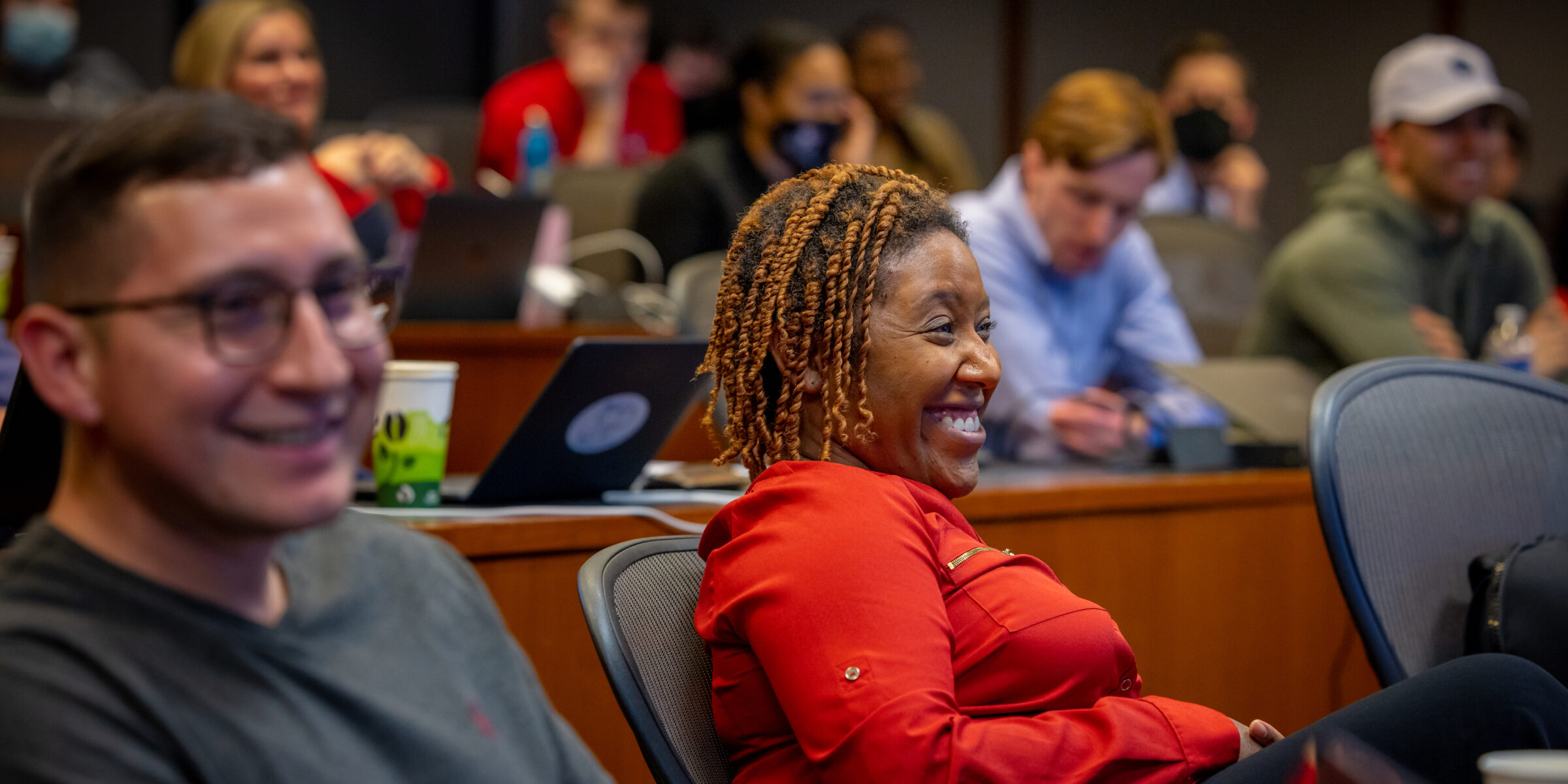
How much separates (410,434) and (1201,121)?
10.9ft

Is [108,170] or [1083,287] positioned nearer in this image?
[108,170]

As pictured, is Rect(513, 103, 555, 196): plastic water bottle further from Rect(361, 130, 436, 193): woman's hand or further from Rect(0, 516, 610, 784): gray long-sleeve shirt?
Rect(0, 516, 610, 784): gray long-sleeve shirt

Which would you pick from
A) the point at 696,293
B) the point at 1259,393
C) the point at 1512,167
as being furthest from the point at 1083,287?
the point at 1512,167

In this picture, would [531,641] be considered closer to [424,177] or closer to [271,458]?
[271,458]

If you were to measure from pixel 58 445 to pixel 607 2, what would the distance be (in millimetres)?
3489

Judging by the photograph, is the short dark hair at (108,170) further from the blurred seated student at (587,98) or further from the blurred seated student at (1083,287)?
the blurred seated student at (587,98)

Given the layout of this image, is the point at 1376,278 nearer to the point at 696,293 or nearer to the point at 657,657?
the point at 696,293

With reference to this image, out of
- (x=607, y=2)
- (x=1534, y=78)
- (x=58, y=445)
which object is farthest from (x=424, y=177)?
(x=1534, y=78)

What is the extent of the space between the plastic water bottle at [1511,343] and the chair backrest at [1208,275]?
2.47 feet

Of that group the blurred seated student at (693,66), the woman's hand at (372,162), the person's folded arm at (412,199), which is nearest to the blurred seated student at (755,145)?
the person's folded arm at (412,199)

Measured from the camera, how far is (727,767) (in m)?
1.05

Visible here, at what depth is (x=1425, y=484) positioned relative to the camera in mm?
1455

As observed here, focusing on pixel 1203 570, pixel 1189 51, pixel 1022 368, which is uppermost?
pixel 1189 51

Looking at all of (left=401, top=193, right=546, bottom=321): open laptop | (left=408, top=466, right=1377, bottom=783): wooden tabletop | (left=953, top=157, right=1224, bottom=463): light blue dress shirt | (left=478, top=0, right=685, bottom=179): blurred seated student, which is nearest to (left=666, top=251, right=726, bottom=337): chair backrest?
(left=401, top=193, right=546, bottom=321): open laptop
